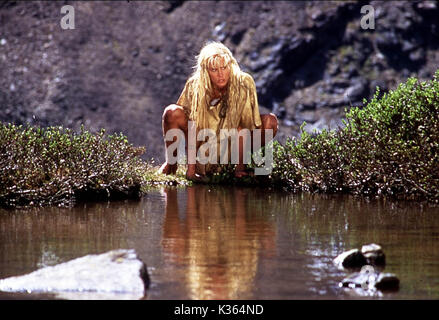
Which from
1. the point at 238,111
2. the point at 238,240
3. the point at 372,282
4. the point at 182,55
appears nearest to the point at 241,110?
the point at 238,111

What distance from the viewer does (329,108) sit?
2584 cm

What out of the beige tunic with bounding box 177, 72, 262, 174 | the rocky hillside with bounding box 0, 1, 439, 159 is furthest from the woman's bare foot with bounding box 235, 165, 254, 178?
the rocky hillside with bounding box 0, 1, 439, 159

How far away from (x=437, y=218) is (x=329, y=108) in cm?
1821

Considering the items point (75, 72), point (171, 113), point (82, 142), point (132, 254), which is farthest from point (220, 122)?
point (75, 72)

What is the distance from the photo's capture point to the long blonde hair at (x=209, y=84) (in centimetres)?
1077

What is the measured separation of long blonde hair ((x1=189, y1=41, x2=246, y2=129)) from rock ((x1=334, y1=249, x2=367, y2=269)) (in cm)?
532

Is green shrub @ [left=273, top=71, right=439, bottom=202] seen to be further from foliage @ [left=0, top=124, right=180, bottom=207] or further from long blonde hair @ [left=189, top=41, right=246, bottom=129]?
foliage @ [left=0, top=124, right=180, bottom=207]

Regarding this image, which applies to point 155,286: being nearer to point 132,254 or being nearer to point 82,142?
point 132,254

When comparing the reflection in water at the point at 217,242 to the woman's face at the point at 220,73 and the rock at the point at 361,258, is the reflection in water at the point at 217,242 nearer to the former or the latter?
the rock at the point at 361,258

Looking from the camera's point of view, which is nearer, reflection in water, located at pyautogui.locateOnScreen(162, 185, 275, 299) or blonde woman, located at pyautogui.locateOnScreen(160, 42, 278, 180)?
reflection in water, located at pyautogui.locateOnScreen(162, 185, 275, 299)

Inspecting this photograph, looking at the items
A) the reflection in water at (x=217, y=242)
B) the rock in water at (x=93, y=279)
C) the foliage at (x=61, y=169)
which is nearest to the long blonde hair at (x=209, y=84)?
the foliage at (x=61, y=169)

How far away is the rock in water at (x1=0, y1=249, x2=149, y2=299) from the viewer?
16.3 ft

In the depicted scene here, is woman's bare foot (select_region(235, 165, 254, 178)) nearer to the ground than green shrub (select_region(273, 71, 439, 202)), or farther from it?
nearer to the ground

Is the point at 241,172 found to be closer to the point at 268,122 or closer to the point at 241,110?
the point at 268,122
